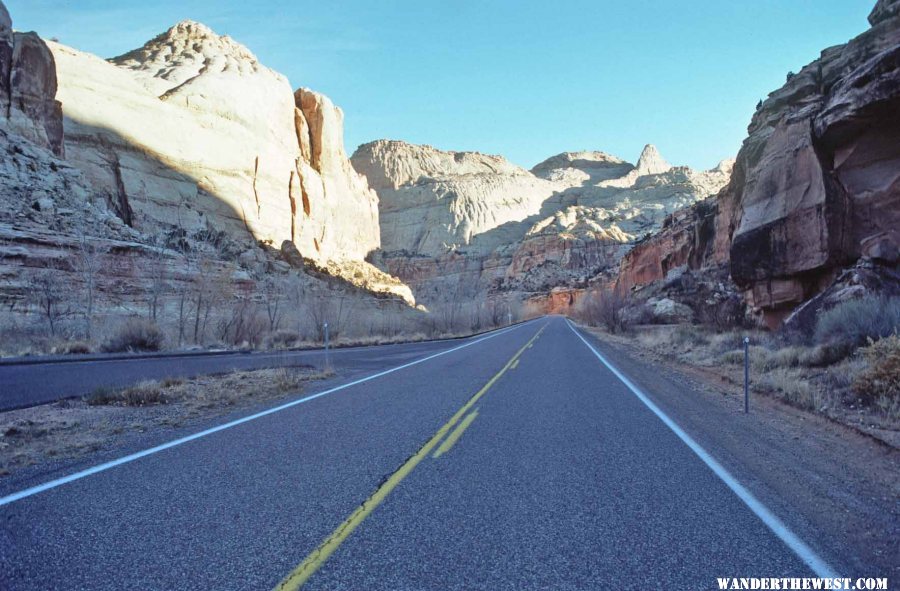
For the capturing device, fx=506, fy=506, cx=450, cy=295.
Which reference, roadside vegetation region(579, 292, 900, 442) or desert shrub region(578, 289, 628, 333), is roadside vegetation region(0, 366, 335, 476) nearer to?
roadside vegetation region(579, 292, 900, 442)

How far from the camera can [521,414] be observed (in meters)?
7.60

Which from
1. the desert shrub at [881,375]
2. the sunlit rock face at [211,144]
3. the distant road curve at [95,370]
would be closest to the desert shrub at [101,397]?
the distant road curve at [95,370]

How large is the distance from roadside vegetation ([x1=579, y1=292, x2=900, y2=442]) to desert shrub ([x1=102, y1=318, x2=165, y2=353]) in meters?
19.5

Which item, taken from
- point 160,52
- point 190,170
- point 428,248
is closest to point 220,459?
point 190,170

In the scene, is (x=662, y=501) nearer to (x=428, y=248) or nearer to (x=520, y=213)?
(x=428, y=248)

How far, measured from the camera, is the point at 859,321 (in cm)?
1091

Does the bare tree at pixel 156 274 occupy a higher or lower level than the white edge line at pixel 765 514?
higher

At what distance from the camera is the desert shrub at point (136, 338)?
62.5 ft

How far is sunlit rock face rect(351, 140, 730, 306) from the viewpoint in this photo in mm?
109438

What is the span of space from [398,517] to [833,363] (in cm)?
1096

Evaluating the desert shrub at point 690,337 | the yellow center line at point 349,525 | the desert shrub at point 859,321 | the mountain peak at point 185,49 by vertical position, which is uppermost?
the mountain peak at point 185,49

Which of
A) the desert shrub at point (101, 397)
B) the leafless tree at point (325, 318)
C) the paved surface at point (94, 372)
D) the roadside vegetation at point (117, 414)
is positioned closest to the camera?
the roadside vegetation at point (117, 414)

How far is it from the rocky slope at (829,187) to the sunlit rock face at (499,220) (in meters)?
76.8

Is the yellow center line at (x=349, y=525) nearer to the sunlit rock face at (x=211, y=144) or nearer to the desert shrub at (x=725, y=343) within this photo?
the desert shrub at (x=725, y=343)
